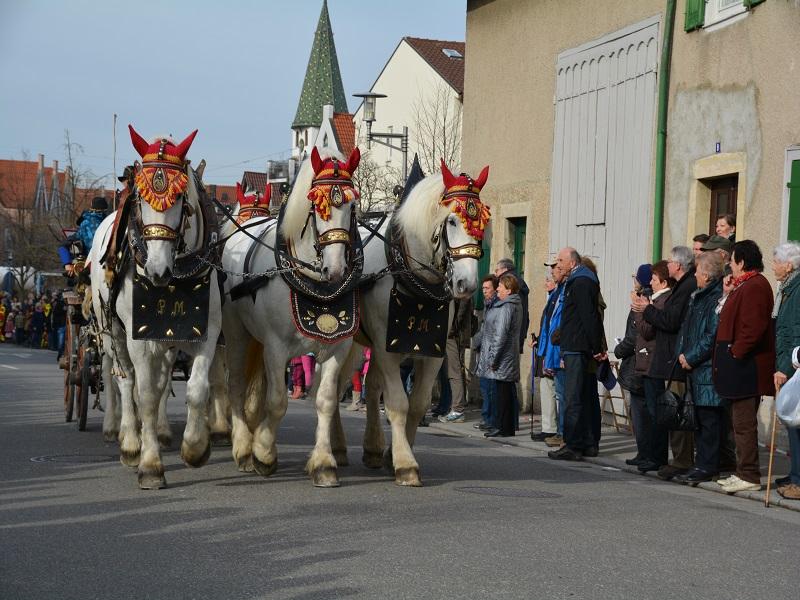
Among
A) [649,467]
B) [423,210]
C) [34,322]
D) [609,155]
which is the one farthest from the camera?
[34,322]

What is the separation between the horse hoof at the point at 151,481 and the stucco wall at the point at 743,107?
22.6 feet

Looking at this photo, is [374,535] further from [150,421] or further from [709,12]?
[709,12]

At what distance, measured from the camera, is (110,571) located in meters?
6.25

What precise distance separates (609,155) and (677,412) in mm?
6652

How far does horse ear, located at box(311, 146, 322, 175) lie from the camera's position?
29.6 ft

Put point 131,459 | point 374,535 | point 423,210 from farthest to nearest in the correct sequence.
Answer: point 131,459
point 423,210
point 374,535

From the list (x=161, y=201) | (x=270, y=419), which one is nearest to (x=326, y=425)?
(x=270, y=419)

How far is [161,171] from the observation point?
8.69 m

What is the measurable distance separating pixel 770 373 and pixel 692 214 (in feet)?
15.5

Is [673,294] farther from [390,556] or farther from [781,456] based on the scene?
[390,556]

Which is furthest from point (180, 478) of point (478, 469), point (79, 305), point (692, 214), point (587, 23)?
point (587, 23)

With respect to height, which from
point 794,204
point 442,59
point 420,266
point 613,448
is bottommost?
point 613,448

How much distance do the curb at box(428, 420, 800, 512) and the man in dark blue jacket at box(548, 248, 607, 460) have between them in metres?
0.28

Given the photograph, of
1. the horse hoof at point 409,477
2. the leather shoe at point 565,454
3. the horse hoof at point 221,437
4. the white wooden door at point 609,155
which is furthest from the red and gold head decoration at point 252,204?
the white wooden door at point 609,155
